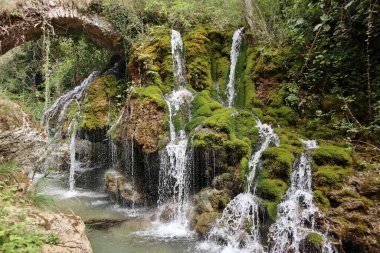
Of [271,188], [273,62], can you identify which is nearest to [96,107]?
[273,62]

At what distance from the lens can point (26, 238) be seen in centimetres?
297

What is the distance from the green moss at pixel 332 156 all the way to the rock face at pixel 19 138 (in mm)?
5240

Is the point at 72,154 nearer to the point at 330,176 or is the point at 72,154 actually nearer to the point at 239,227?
the point at 239,227

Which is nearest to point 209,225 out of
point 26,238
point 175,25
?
point 26,238

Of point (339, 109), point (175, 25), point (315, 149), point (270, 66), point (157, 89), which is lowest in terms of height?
point (315, 149)

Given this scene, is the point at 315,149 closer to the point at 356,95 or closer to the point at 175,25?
the point at 356,95

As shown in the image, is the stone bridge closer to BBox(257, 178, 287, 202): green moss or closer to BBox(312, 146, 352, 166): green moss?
BBox(257, 178, 287, 202): green moss

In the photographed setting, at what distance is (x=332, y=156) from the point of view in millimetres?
5945

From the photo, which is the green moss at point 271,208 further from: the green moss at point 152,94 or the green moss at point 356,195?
the green moss at point 152,94

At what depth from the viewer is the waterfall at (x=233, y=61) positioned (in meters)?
9.16

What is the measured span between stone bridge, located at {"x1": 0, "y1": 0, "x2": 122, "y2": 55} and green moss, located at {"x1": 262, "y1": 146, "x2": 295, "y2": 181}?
665cm

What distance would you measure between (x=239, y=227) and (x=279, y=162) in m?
1.57

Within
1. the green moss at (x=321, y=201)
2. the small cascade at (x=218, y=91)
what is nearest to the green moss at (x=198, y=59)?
the small cascade at (x=218, y=91)

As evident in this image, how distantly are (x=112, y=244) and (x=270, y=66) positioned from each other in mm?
6277
